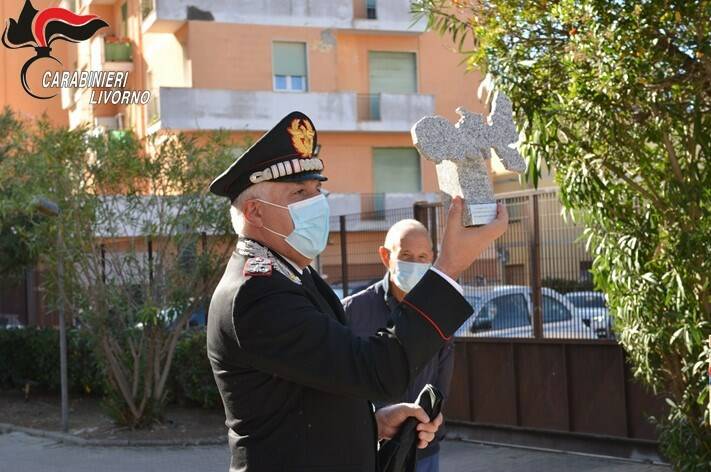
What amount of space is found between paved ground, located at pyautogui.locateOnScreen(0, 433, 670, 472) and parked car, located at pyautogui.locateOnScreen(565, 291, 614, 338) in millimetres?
1278

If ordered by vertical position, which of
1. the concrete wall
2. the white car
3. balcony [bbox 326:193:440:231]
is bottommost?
the white car

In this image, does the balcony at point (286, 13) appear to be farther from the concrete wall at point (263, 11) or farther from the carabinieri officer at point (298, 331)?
the carabinieri officer at point (298, 331)

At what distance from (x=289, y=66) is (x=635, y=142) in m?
26.1

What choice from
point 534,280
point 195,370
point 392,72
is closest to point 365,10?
point 392,72

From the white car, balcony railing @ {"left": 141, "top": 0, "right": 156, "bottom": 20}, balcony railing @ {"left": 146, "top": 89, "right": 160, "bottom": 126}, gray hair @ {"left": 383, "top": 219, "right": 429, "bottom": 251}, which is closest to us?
gray hair @ {"left": 383, "top": 219, "right": 429, "bottom": 251}

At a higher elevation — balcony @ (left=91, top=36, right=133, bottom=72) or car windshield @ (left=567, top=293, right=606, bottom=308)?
balcony @ (left=91, top=36, right=133, bottom=72)

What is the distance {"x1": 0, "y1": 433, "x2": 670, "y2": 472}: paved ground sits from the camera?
1074 cm

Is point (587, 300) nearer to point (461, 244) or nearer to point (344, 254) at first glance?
point (344, 254)

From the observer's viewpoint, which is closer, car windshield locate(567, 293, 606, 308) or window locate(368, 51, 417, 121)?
car windshield locate(567, 293, 606, 308)

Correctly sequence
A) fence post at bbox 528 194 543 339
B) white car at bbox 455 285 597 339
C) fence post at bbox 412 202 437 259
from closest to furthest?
1. white car at bbox 455 285 597 339
2. fence post at bbox 528 194 543 339
3. fence post at bbox 412 202 437 259

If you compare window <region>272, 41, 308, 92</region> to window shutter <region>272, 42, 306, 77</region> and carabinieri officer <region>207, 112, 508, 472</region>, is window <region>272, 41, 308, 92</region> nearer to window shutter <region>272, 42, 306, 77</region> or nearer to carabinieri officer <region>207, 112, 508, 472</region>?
window shutter <region>272, 42, 306, 77</region>

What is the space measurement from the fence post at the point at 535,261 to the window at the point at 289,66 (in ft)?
71.4

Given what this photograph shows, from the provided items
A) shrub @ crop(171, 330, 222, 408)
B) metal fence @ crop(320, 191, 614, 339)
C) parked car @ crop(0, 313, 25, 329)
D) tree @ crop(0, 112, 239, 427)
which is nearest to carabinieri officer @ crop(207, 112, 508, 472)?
metal fence @ crop(320, 191, 614, 339)

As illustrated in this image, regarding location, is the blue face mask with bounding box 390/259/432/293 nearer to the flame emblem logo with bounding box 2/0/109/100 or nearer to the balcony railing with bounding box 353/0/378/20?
the flame emblem logo with bounding box 2/0/109/100
